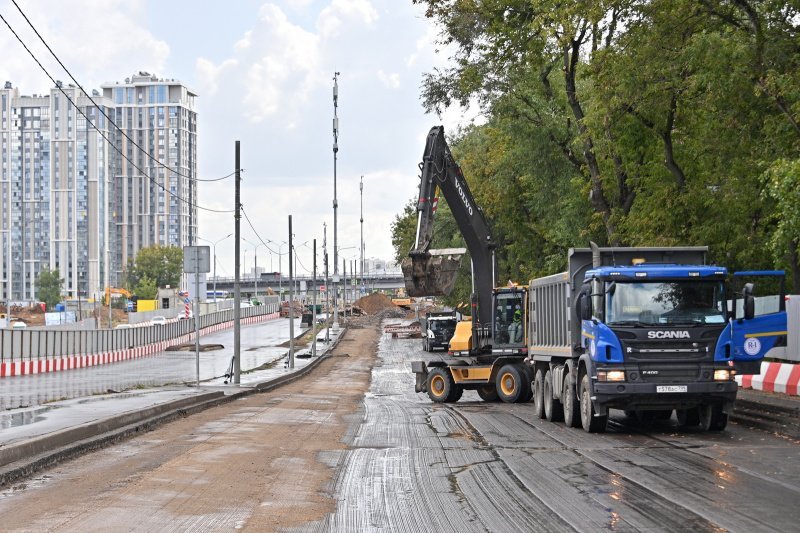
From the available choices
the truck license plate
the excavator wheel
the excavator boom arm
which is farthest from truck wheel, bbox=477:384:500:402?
the truck license plate

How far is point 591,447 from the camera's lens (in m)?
16.2

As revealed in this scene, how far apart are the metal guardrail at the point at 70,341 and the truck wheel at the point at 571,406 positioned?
32.9 meters

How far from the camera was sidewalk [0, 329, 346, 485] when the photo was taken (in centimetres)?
1320

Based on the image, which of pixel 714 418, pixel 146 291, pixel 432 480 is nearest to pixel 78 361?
pixel 714 418

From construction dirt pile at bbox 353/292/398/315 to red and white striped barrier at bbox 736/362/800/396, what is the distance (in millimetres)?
120024

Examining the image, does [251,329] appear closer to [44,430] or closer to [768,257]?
[768,257]

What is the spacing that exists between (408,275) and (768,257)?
1301cm

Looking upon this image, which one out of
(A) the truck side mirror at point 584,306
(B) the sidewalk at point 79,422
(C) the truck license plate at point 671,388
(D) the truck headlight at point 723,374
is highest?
(A) the truck side mirror at point 584,306

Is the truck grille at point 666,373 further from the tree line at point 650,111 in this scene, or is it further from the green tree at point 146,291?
the green tree at point 146,291

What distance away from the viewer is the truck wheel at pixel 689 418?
1972 cm

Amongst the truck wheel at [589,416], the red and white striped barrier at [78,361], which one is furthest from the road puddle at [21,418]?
the red and white striped barrier at [78,361]

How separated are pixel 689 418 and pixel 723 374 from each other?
2.36m

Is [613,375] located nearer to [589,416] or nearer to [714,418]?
[589,416]

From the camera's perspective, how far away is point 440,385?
1170 inches
